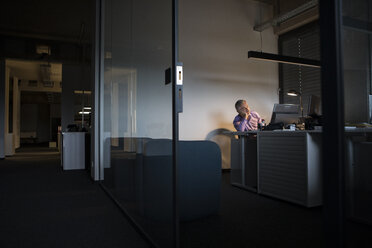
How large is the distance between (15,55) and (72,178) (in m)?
5.57

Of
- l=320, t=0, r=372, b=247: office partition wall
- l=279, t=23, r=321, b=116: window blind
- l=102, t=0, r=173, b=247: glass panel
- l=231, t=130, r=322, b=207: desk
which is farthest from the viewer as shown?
l=279, t=23, r=321, b=116: window blind

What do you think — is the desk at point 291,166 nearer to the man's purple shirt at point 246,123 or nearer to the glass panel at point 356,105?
the man's purple shirt at point 246,123

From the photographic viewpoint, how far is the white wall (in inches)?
239

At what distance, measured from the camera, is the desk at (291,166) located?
10.4ft

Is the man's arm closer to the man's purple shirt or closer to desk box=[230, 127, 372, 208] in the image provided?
the man's purple shirt

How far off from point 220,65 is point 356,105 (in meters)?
5.30

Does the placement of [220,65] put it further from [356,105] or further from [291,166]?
[356,105]

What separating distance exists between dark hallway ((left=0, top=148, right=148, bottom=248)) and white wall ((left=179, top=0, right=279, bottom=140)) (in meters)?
2.60

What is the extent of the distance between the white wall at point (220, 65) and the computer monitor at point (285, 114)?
1.97 meters

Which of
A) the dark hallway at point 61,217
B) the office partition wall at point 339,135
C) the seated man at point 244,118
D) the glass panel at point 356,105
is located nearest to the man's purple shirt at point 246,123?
the seated man at point 244,118

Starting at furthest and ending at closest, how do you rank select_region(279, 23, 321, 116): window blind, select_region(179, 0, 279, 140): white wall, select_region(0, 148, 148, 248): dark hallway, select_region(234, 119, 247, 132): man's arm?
select_region(279, 23, 321, 116): window blind < select_region(179, 0, 279, 140): white wall < select_region(234, 119, 247, 132): man's arm < select_region(0, 148, 148, 248): dark hallway

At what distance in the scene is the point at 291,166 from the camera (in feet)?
11.0

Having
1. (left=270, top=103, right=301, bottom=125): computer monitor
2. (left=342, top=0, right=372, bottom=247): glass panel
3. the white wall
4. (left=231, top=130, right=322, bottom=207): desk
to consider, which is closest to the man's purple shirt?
the white wall

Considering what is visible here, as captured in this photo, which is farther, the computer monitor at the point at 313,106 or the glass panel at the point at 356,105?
the computer monitor at the point at 313,106
